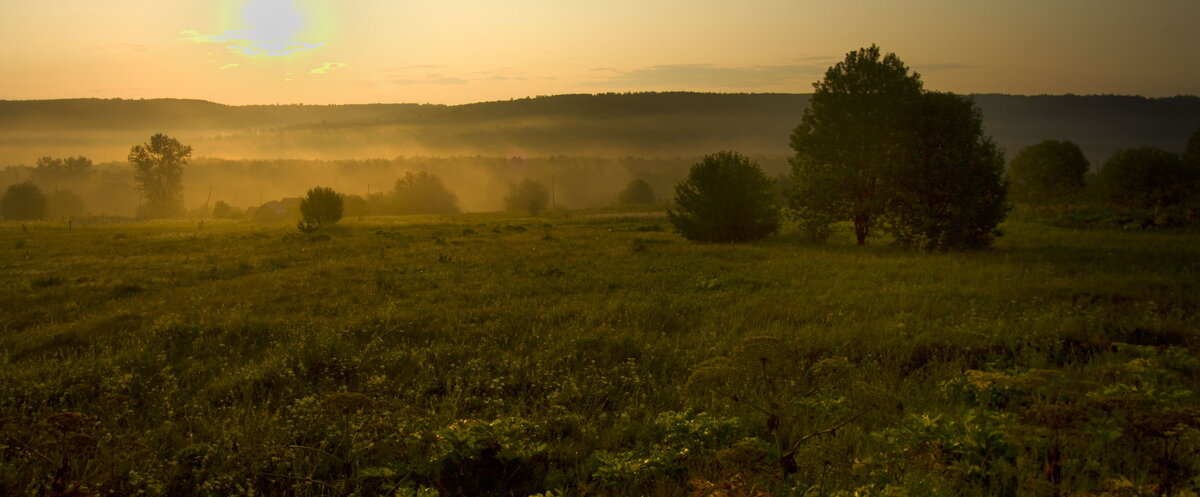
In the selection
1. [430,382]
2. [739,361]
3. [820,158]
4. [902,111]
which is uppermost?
[902,111]

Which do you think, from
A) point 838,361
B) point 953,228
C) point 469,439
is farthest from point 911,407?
point 953,228

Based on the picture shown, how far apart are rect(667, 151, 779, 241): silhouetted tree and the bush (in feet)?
85.5

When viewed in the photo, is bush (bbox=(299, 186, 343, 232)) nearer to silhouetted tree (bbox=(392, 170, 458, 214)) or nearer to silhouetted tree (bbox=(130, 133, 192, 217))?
silhouetted tree (bbox=(392, 170, 458, 214))

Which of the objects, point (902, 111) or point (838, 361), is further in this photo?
point (902, 111)

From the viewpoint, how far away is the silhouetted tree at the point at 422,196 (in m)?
113

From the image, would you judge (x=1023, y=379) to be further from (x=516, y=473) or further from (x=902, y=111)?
(x=902, y=111)

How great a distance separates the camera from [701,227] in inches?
1174

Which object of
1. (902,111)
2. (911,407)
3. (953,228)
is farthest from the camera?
(902,111)

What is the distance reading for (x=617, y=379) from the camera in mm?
8180

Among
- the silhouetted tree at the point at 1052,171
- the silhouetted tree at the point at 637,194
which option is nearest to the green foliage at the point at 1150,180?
the silhouetted tree at the point at 1052,171

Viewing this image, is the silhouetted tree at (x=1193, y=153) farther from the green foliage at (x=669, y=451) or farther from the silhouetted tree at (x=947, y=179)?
the green foliage at (x=669, y=451)

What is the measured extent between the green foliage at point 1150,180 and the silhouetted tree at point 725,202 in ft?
85.7

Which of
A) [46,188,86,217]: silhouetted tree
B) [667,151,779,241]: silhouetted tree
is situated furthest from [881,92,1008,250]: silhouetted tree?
[46,188,86,217]: silhouetted tree

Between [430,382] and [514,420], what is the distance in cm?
230
